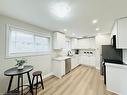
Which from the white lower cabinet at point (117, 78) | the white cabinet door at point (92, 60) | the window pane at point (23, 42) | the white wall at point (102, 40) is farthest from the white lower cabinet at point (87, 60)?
the window pane at point (23, 42)

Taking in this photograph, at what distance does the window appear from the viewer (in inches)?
100

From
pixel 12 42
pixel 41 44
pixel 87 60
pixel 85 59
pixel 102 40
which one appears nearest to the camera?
pixel 12 42

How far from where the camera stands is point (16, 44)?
276 cm

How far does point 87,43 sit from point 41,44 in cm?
410

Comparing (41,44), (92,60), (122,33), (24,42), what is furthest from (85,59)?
(24,42)

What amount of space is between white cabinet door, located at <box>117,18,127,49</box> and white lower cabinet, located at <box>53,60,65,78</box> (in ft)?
8.33

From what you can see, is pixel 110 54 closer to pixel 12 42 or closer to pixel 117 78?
pixel 117 78

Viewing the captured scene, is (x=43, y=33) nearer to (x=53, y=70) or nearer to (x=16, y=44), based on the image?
(x=16, y=44)

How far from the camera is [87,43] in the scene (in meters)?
6.65

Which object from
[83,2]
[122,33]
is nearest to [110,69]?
[122,33]

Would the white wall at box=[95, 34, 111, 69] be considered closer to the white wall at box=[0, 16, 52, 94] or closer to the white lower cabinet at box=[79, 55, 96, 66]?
the white lower cabinet at box=[79, 55, 96, 66]

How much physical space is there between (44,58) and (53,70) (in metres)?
0.95

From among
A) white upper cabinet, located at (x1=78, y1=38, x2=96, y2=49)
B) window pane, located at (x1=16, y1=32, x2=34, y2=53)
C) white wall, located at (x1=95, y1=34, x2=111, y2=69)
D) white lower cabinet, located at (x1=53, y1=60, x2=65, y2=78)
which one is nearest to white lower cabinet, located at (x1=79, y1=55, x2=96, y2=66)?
white upper cabinet, located at (x1=78, y1=38, x2=96, y2=49)

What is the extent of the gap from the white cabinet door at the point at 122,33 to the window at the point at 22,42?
3.05 m
